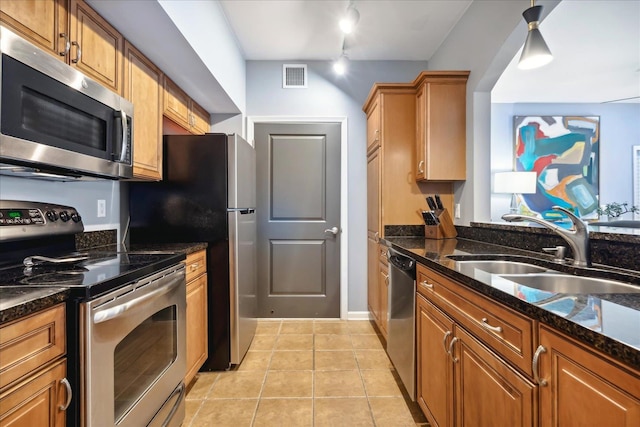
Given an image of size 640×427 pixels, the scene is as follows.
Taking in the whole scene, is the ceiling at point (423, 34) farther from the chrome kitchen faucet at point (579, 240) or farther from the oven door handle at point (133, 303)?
the oven door handle at point (133, 303)

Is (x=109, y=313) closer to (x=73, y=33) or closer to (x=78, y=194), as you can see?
(x=78, y=194)

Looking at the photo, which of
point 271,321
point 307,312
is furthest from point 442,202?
point 271,321

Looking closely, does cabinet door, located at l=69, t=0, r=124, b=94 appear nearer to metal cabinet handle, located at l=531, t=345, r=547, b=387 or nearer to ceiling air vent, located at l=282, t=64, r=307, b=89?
ceiling air vent, located at l=282, t=64, r=307, b=89

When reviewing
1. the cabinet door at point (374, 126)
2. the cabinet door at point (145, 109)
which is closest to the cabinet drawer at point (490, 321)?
the cabinet door at point (374, 126)

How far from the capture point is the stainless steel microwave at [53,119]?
0.98 meters

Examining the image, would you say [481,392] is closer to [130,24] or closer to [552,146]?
[130,24]

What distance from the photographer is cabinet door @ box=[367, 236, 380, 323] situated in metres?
2.81

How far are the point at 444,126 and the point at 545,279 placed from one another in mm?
1484

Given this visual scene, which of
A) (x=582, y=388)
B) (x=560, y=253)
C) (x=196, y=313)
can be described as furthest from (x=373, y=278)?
(x=582, y=388)

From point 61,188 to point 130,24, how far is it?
93cm

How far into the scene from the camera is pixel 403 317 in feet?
6.07

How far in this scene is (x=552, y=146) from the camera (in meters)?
3.80

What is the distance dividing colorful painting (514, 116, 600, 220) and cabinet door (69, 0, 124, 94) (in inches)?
164

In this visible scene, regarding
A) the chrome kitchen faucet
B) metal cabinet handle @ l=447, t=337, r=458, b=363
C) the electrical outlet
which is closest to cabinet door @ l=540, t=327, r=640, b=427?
metal cabinet handle @ l=447, t=337, r=458, b=363
